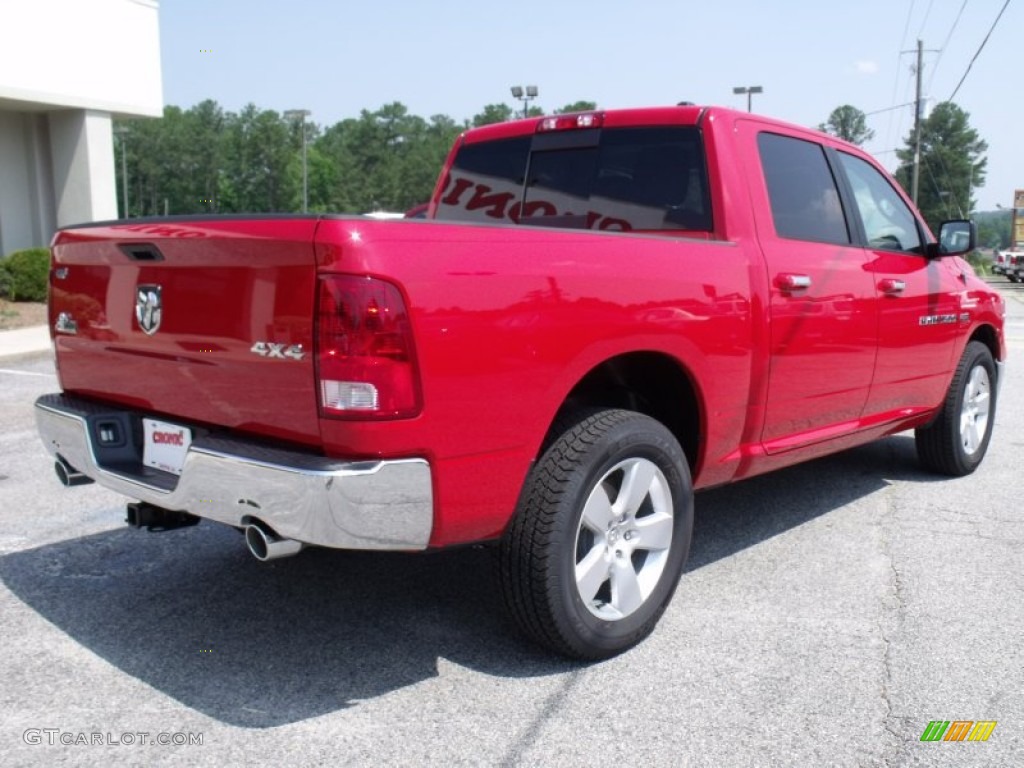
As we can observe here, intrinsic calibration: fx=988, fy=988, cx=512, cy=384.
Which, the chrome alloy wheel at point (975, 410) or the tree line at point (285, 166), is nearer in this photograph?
the chrome alloy wheel at point (975, 410)

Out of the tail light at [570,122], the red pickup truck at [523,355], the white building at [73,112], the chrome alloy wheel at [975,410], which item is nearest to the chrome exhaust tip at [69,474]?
the red pickup truck at [523,355]

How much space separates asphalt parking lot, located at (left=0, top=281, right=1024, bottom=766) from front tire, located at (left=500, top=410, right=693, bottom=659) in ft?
0.51

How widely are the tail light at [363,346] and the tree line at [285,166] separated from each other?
92.0 m

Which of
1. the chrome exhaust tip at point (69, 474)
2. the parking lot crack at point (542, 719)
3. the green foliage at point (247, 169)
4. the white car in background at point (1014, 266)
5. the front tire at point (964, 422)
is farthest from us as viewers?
the green foliage at point (247, 169)

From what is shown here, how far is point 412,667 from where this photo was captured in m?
3.29

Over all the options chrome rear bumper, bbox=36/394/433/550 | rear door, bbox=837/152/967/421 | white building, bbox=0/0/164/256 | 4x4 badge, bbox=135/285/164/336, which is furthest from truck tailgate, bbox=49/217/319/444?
white building, bbox=0/0/164/256

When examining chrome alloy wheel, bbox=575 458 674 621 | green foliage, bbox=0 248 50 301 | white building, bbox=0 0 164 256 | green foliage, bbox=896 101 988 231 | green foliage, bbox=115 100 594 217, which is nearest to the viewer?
chrome alloy wheel, bbox=575 458 674 621

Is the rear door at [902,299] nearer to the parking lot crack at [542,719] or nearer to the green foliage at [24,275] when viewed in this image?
the parking lot crack at [542,719]

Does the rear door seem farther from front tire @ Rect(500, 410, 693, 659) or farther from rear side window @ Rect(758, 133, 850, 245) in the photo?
front tire @ Rect(500, 410, 693, 659)

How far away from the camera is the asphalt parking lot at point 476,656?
2809 mm

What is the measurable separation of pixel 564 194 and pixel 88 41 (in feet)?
59.1

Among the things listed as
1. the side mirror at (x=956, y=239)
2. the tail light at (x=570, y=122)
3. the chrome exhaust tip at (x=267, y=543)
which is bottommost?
the chrome exhaust tip at (x=267, y=543)

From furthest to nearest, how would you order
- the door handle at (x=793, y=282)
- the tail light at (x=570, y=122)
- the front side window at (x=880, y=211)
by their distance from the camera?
the front side window at (x=880, y=211), the tail light at (x=570, y=122), the door handle at (x=793, y=282)

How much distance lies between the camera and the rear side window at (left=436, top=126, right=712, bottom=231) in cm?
408
